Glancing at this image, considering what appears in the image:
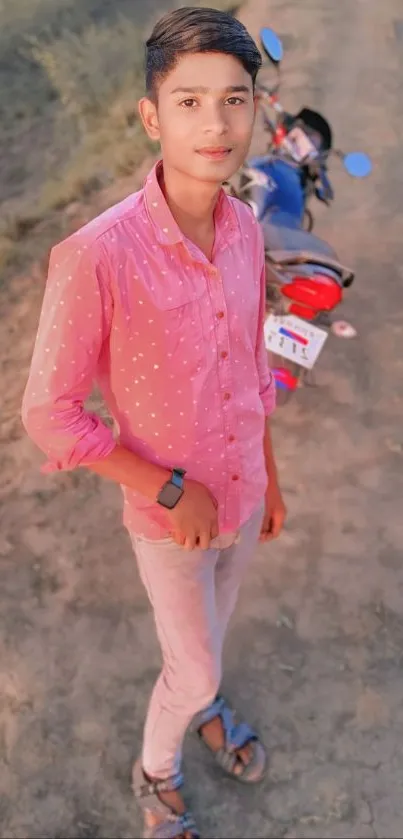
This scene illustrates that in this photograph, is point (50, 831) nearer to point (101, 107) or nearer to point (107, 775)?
point (107, 775)

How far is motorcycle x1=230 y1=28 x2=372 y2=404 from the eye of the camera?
2955 mm

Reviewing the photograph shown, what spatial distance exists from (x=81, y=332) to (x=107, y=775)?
1.63 m

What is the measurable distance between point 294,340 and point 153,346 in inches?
76.7

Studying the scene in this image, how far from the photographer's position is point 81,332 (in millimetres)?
1245

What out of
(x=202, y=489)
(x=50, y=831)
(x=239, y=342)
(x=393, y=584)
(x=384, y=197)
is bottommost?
(x=50, y=831)

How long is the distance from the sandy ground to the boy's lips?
1.83 m

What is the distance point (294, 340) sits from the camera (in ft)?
10.5

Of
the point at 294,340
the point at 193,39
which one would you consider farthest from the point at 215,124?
the point at 294,340

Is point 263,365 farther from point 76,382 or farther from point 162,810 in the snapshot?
point 162,810

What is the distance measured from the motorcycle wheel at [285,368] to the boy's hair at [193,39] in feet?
7.15

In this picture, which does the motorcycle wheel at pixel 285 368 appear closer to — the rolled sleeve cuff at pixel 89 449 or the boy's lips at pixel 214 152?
the rolled sleeve cuff at pixel 89 449

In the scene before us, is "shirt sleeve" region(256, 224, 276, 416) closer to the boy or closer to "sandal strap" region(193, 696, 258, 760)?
the boy

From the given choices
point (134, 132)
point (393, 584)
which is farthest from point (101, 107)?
point (393, 584)

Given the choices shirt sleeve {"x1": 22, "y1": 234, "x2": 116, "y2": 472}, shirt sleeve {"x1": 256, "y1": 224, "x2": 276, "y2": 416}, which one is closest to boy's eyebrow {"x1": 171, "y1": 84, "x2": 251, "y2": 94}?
shirt sleeve {"x1": 22, "y1": 234, "x2": 116, "y2": 472}
